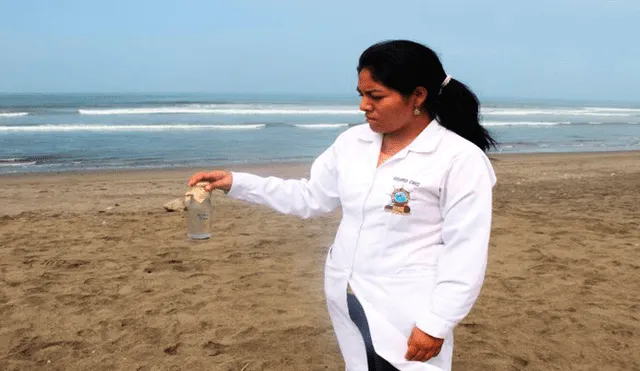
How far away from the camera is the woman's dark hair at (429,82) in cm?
200

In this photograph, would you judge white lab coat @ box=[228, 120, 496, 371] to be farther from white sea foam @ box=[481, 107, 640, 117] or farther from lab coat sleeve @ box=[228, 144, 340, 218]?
white sea foam @ box=[481, 107, 640, 117]

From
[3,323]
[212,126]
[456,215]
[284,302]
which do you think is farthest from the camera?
[212,126]

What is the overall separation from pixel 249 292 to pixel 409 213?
3.20 meters

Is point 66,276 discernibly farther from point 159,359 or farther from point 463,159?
point 463,159

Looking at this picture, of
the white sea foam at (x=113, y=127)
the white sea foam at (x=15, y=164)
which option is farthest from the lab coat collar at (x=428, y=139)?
the white sea foam at (x=113, y=127)

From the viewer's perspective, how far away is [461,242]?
1.96 m

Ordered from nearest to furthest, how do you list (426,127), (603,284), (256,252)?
(426,127)
(603,284)
(256,252)

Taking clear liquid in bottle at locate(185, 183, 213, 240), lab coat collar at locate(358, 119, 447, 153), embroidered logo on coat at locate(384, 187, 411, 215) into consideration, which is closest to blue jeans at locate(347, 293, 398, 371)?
embroidered logo on coat at locate(384, 187, 411, 215)

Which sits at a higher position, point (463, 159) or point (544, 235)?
point (463, 159)

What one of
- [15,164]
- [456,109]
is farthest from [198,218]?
[15,164]

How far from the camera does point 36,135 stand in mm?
22203

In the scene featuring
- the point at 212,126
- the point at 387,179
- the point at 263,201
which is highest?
the point at 387,179

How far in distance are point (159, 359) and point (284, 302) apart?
1.19 metres

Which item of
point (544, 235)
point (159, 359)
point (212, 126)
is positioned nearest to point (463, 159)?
point (159, 359)
